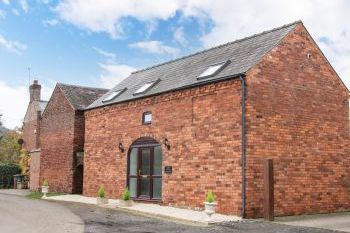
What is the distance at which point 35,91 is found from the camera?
1875 inches

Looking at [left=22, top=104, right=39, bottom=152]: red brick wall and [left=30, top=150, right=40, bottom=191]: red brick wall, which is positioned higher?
[left=22, top=104, right=39, bottom=152]: red brick wall

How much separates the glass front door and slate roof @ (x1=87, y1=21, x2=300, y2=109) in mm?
2477

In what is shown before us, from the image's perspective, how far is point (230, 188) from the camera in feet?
53.1

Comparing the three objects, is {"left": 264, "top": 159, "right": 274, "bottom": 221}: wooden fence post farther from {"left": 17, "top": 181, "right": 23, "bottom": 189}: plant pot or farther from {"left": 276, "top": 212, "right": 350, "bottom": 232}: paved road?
{"left": 17, "top": 181, "right": 23, "bottom": 189}: plant pot

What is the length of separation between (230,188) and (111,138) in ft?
28.3

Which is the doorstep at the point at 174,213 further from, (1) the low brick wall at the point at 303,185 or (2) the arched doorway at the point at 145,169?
(1) the low brick wall at the point at 303,185

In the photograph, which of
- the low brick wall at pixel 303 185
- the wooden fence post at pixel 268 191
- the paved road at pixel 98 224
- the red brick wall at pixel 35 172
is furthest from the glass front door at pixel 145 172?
the red brick wall at pixel 35 172

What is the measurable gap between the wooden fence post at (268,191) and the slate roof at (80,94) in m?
14.8

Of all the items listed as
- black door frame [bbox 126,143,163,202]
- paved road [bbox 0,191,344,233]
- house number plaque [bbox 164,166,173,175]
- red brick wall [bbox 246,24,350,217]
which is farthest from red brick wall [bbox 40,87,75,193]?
red brick wall [bbox 246,24,350,217]

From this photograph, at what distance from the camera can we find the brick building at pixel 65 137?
2730cm

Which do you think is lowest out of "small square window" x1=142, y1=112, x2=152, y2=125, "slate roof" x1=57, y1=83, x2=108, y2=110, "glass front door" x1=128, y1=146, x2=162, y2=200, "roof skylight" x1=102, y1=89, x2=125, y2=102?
"glass front door" x1=128, y1=146, x2=162, y2=200

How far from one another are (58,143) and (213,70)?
1378 centimetres

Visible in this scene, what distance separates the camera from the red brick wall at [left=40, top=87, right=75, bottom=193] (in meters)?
27.6

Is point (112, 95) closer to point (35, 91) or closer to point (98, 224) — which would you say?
point (98, 224)
